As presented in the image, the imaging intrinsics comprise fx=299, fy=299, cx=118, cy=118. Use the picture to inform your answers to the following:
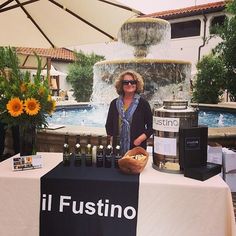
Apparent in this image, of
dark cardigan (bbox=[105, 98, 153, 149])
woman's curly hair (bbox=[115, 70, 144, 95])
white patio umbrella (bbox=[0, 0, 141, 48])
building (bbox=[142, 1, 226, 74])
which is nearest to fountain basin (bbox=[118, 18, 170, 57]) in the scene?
white patio umbrella (bbox=[0, 0, 141, 48])

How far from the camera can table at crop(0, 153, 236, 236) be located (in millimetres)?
1869

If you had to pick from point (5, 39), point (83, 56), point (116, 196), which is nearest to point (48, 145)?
point (5, 39)

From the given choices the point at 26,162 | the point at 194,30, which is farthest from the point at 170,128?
the point at 194,30

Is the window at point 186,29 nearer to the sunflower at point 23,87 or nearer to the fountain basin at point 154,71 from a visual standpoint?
the fountain basin at point 154,71

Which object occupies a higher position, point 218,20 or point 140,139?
point 218,20

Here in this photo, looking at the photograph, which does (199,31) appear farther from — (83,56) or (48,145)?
(48,145)

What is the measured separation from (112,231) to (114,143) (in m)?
0.67

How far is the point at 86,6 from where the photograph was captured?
3.29 meters

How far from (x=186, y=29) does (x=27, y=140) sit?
1896 centimetres

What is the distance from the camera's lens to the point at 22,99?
6.89 feet

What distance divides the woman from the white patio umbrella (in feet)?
2.11

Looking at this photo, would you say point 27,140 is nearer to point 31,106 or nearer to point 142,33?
point 31,106

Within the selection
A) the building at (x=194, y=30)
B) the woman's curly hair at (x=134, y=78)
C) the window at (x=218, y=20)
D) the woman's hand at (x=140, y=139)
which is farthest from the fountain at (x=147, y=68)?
the window at (x=218, y=20)

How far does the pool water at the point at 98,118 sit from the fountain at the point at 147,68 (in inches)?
25.5
